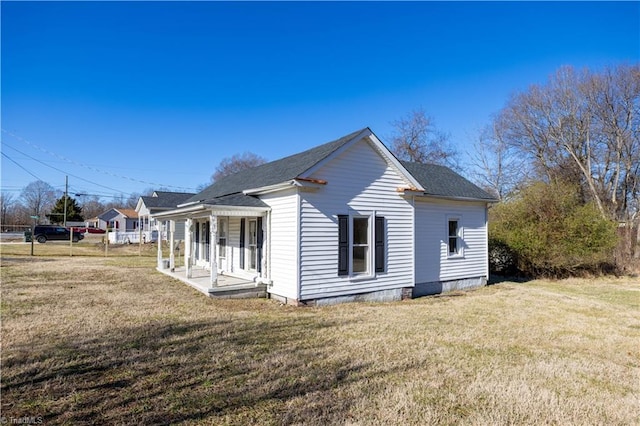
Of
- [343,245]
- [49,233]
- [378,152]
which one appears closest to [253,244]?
[343,245]

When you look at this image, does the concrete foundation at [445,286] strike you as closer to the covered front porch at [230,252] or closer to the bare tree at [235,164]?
the covered front porch at [230,252]

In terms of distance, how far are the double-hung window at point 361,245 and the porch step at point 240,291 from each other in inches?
91.6

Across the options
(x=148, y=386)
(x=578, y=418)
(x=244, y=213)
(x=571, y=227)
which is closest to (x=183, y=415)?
(x=148, y=386)

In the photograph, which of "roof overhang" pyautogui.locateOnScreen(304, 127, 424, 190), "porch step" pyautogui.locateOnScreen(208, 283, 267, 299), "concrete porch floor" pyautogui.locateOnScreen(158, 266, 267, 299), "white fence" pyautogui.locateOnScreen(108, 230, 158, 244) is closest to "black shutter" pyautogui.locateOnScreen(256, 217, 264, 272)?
"concrete porch floor" pyautogui.locateOnScreen(158, 266, 267, 299)

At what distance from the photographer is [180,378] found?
4406mm

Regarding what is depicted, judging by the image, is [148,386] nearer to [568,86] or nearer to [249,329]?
[249,329]

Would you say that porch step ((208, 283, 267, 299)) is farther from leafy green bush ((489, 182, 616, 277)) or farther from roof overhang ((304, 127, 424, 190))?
leafy green bush ((489, 182, 616, 277))

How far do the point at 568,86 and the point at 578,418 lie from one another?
92.2ft

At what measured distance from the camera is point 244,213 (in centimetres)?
984

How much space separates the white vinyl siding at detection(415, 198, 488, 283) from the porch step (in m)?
4.92

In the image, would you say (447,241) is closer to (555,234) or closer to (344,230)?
(344,230)

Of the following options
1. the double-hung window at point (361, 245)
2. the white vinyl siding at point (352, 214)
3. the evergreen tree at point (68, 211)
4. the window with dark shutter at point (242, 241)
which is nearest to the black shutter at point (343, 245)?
the double-hung window at point (361, 245)

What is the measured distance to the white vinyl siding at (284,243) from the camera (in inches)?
350

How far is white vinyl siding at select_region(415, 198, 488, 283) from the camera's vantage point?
11555 millimetres
